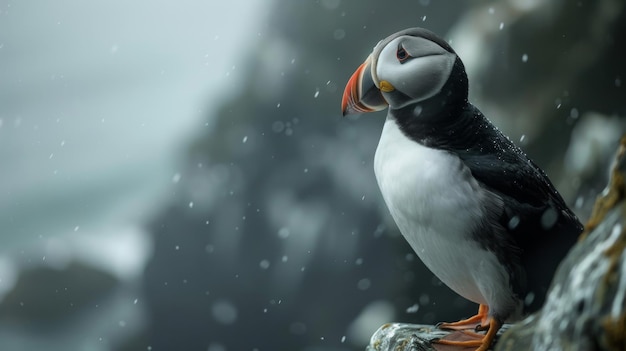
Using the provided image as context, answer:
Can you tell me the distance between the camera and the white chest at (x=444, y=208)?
1544 millimetres

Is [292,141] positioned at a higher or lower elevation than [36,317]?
lower

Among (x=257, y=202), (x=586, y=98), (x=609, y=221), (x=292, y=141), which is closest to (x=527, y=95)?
(x=586, y=98)

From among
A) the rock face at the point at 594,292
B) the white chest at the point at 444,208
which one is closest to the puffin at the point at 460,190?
the white chest at the point at 444,208

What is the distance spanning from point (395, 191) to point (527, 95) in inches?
110

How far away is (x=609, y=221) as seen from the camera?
917 millimetres

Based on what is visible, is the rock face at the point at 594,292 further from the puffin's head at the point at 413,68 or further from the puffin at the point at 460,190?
the puffin's head at the point at 413,68

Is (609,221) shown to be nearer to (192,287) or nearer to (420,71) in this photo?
(420,71)

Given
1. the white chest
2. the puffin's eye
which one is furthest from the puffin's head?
the white chest

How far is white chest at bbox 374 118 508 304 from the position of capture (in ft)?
5.07

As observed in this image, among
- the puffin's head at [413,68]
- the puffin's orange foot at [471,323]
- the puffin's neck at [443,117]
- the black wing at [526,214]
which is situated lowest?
the puffin's orange foot at [471,323]

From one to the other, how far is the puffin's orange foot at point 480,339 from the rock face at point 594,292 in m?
0.48

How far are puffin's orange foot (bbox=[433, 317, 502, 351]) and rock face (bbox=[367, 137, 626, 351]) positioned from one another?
1.56ft

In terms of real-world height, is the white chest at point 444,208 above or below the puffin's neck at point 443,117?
below

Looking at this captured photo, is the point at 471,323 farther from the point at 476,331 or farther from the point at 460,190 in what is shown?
the point at 460,190
